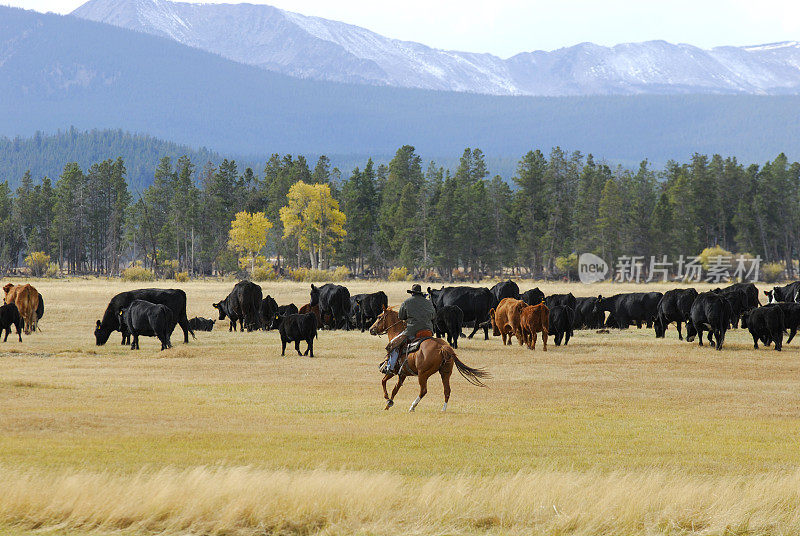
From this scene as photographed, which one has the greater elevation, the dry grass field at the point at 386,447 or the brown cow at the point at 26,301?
the brown cow at the point at 26,301

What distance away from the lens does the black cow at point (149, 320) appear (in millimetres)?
33125

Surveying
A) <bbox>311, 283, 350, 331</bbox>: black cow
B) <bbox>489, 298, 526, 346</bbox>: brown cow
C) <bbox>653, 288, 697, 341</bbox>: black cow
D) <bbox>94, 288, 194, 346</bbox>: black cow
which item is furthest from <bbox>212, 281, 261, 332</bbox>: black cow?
<bbox>653, 288, 697, 341</bbox>: black cow

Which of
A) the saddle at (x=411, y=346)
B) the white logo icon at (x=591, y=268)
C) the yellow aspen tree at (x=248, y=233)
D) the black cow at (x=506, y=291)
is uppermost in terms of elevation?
the yellow aspen tree at (x=248, y=233)

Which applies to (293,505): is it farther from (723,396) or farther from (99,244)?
(99,244)

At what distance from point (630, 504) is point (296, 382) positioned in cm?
1494

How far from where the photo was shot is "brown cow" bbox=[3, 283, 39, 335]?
38719 mm

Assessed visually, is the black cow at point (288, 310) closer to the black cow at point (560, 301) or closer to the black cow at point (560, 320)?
the black cow at point (560, 301)

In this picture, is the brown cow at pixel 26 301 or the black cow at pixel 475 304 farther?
the black cow at pixel 475 304

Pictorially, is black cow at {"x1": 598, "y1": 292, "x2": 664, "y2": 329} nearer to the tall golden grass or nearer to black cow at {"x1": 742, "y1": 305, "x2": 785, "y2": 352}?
black cow at {"x1": 742, "y1": 305, "x2": 785, "y2": 352}

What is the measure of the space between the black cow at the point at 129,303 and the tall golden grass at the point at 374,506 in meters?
23.6

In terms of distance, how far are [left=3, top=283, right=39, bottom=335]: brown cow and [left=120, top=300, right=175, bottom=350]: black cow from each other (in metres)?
7.02

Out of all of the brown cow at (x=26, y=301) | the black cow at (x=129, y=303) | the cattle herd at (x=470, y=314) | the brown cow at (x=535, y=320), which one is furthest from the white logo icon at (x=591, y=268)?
the brown cow at (x=26, y=301)

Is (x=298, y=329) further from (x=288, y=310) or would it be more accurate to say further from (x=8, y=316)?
(x=288, y=310)

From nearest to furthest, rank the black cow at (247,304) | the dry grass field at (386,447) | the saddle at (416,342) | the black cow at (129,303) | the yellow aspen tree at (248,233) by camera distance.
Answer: the dry grass field at (386,447) → the saddle at (416,342) → the black cow at (129,303) → the black cow at (247,304) → the yellow aspen tree at (248,233)
